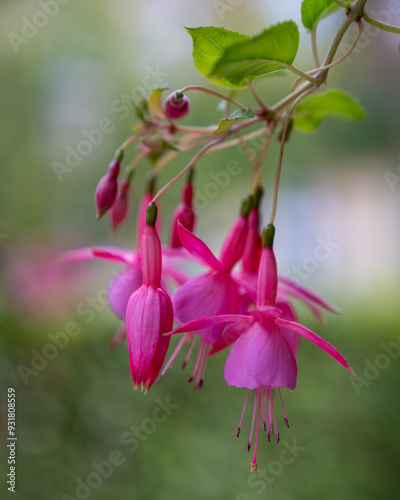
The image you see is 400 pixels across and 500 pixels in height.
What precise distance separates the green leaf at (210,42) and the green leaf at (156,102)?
0.22 feet

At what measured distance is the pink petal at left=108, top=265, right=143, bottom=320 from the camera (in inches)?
23.6

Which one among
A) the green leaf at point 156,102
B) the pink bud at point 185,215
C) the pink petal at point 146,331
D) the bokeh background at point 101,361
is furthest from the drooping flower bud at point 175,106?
the bokeh background at point 101,361

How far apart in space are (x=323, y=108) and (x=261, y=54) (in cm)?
26

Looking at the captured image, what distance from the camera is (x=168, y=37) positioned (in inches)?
147

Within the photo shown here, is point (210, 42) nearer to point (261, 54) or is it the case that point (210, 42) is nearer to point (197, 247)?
point (261, 54)

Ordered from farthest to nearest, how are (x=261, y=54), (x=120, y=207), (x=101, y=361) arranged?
(x=101, y=361) < (x=120, y=207) < (x=261, y=54)

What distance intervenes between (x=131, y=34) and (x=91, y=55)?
0.52 meters

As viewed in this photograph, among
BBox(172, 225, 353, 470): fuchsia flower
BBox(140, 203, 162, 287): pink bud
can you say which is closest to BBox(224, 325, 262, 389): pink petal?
BBox(172, 225, 353, 470): fuchsia flower

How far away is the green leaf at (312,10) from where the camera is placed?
50 centimetres

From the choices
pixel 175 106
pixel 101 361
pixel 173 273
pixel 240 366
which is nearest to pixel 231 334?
pixel 240 366

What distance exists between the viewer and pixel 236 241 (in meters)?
0.57

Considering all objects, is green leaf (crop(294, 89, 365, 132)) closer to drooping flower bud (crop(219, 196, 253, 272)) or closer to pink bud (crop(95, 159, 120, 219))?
drooping flower bud (crop(219, 196, 253, 272))

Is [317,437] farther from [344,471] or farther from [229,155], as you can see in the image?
[229,155]

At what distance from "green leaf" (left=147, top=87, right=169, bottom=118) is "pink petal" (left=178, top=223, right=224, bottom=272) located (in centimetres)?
17
